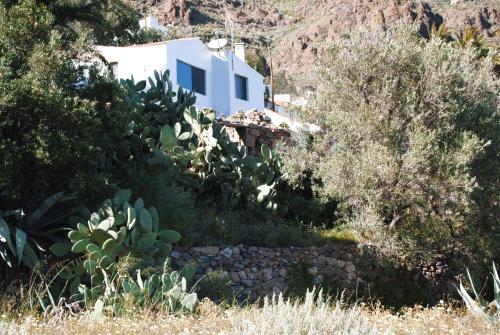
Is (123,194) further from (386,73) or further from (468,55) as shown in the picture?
(468,55)

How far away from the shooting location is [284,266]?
1132 centimetres

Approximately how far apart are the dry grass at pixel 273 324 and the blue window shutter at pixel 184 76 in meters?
18.0

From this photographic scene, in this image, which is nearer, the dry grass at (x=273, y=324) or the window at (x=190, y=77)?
the dry grass at (x=273, y=324)

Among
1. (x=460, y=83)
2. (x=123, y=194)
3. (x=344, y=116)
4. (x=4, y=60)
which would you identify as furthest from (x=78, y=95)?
(x=460, y=83)

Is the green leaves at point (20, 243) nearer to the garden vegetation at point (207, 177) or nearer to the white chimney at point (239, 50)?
the garden vegetation at point (207, 177)

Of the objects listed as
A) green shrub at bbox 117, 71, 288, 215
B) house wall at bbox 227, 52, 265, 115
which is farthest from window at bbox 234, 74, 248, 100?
green shrub at bbox 117, 71, 288, 215

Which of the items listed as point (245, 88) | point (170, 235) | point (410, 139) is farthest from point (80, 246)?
point (245, 88)

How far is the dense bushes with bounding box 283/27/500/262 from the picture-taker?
1070 centimetres

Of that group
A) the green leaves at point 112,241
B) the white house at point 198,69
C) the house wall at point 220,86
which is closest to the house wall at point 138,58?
the white house at point 198,69

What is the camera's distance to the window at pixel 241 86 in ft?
91.8

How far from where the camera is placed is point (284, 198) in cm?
1376

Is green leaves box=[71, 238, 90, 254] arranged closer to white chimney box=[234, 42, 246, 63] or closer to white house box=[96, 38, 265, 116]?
white house box=[96, 38, 265, 116]

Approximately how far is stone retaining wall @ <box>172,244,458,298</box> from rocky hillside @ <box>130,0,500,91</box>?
47026 mm

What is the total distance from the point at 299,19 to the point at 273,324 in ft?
255
